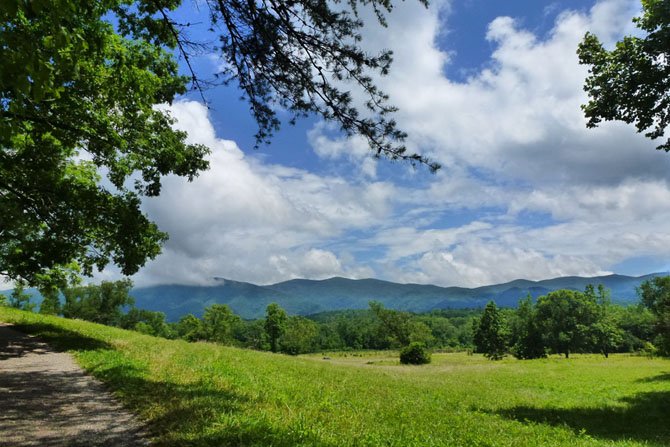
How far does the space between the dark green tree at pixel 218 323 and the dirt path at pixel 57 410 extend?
9438cm

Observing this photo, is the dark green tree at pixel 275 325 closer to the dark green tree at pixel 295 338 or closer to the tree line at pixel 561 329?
the dark green tree at pixel 295 338

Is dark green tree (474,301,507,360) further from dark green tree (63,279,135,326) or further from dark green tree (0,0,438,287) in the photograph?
dark green tree (0,0,438,287)

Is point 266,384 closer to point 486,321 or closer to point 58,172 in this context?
point 58,172

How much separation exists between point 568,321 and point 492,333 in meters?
19.4

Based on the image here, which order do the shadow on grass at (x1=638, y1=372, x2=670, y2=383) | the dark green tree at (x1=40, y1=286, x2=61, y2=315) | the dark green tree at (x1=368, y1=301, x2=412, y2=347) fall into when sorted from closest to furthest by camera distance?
the shadow on grass at (x1=638, y1=372, x2=670, y2=383) → the dark green tree at (x1=40, y1=286, x2=61, y2=315) → the dark green tree at (x1=368, y1=301, x2=412, y2=347)

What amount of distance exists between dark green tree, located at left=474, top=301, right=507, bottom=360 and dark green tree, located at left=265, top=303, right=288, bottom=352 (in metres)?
53.2

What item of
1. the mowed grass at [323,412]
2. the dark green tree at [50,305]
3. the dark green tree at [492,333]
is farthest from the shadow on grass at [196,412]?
the dark green tree at [492,333]

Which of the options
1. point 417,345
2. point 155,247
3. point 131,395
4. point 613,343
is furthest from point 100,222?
point 613,343

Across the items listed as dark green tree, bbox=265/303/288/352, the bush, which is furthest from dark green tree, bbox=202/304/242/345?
the bush

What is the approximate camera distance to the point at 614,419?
54.1 feet

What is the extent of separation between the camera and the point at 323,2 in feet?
22.9

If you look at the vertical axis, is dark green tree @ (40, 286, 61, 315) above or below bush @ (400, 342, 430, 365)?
above

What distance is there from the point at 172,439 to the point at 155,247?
13.7 m

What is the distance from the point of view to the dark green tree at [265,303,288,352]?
110 meters
